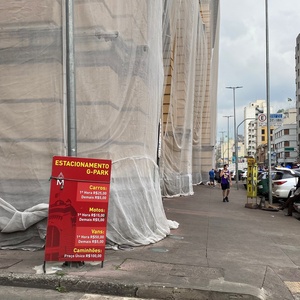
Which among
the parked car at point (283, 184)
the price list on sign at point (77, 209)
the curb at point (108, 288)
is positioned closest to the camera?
the curb at point (108, 288)

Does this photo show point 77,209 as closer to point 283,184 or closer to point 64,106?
point 64,106

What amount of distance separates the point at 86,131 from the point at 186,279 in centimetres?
336

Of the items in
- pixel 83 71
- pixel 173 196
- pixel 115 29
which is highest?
pixel 115 29

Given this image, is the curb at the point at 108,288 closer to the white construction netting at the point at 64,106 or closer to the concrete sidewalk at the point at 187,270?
the concrete sidewalk at the point at 187,270

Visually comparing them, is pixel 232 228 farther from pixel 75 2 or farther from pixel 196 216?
pixel 75 2

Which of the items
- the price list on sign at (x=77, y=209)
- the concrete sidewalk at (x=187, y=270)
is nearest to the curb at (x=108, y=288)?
the concrete sidewalk at (x=187, y=270)

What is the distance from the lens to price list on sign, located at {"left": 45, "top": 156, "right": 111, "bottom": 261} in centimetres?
554

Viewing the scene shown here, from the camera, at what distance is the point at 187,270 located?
18.9 feet

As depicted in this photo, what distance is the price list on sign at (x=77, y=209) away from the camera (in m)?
5.54

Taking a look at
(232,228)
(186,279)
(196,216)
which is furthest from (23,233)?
(196,216)

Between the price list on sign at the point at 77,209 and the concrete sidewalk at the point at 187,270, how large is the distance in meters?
0.29

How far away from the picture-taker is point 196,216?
12055 mm

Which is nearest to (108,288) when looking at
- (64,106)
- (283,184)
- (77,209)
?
(77,209)

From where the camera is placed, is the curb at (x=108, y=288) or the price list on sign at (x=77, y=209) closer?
the curb at (x=108, y=288)
